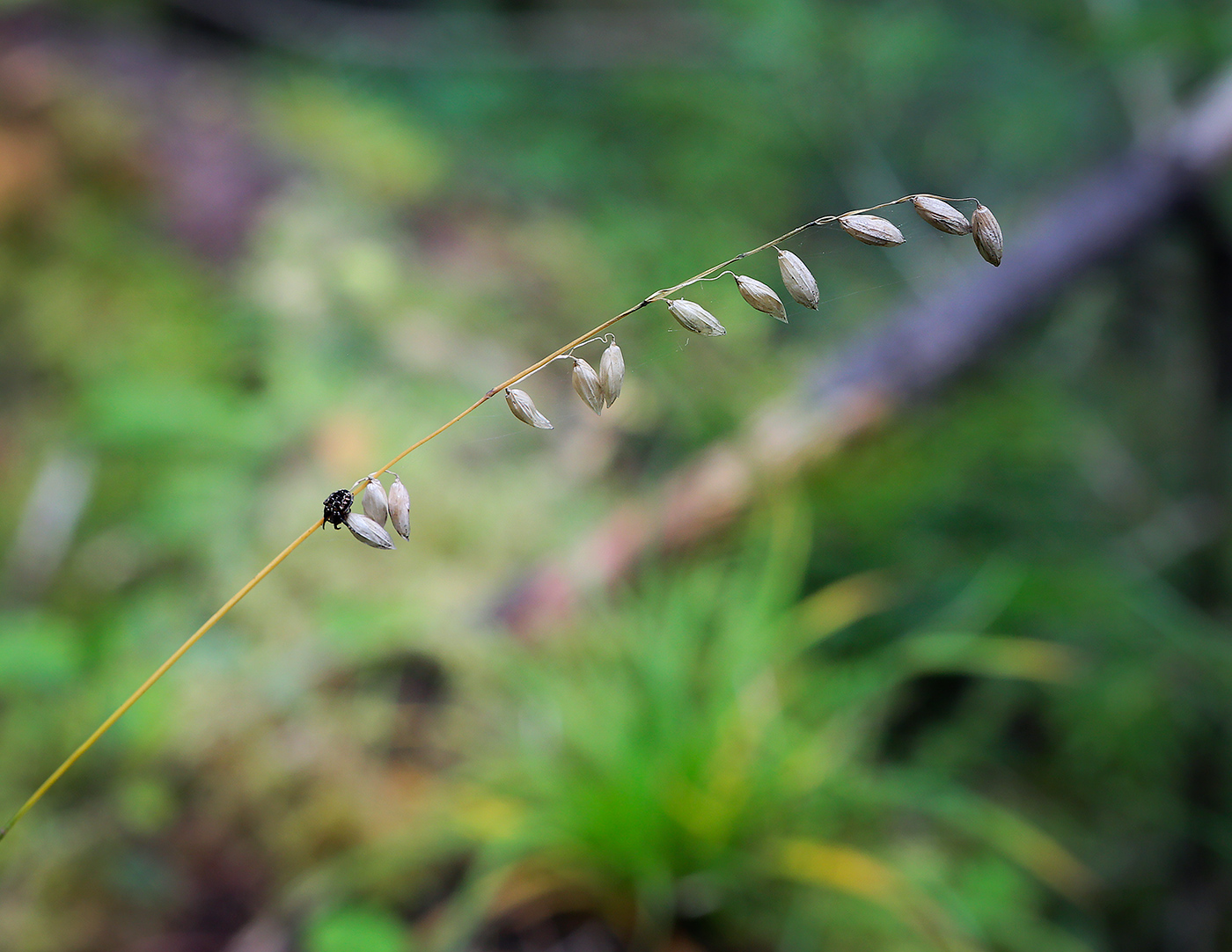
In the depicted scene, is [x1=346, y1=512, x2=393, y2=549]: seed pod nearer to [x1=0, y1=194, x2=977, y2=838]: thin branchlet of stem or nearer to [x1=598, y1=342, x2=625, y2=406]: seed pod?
[x1=0, y1=194, x2=977, y2=838]: thin branchlet of stem

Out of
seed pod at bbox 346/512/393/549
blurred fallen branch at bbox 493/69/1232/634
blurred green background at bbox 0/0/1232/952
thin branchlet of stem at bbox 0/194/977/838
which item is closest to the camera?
thin branchlet of stem at bbox 0/194/977/838

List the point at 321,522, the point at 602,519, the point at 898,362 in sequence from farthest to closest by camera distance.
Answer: the point at 898,362
the point at 602,519
the point at 321,522

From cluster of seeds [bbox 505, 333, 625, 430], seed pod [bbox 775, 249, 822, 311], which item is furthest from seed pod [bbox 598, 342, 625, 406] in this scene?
seed pod [bbox 775, 249, 822, 311]

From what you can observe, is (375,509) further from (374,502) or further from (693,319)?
(693,319)

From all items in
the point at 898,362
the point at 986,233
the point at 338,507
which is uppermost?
the point at 898,362

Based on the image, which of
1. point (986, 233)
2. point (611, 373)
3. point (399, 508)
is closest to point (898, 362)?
point (986, 233)

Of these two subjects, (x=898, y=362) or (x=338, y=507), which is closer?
(x=338, y=507)

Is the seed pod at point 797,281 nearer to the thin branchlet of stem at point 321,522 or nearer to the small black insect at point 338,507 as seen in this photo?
the thin branchlet of stem at point 321,522
